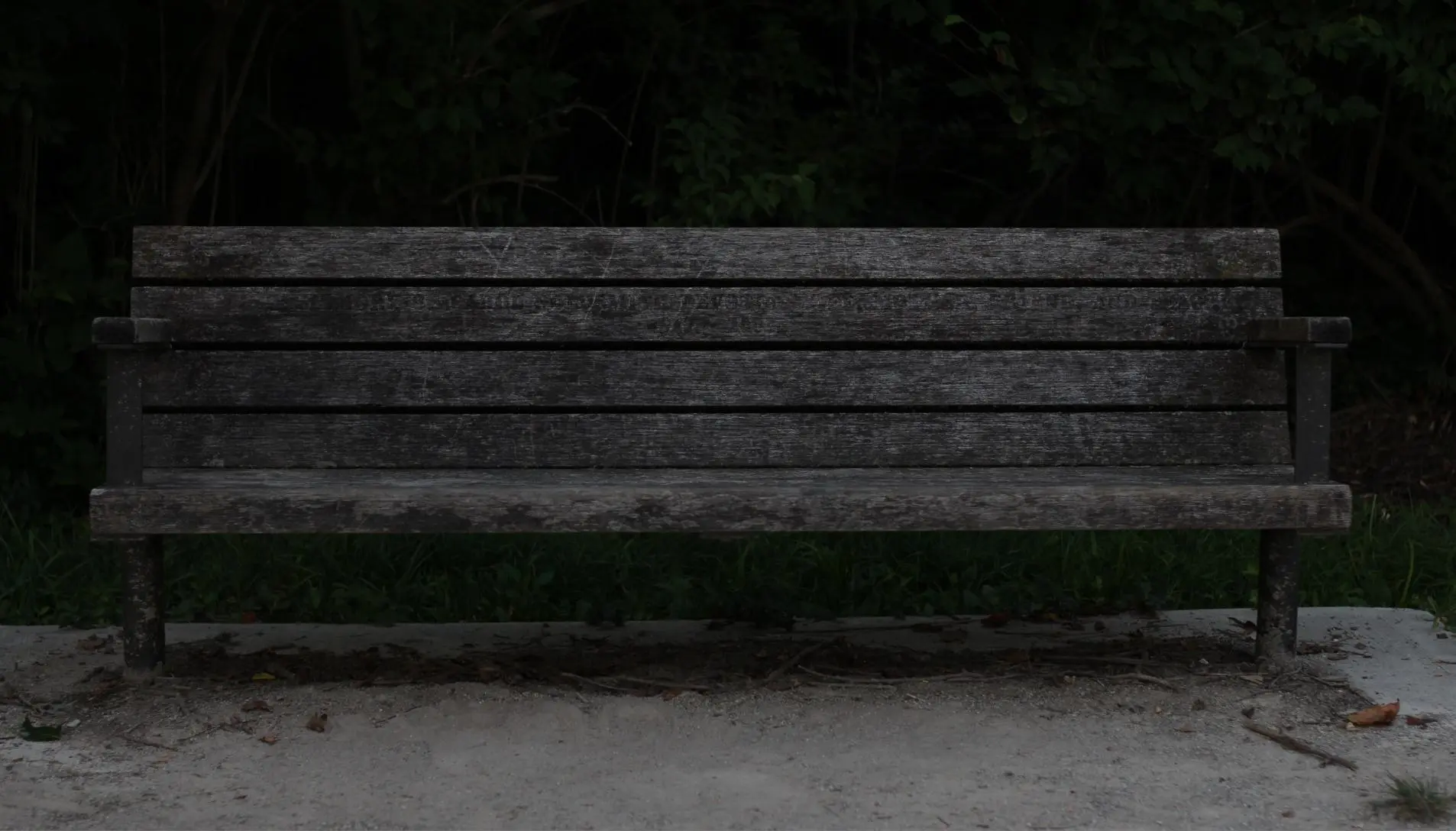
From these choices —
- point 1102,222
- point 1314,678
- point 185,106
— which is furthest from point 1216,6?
point 185,106

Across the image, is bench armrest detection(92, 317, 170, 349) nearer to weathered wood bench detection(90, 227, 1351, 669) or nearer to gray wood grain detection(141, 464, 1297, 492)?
weathered wood bench detection(90, 227, 1351, 669)

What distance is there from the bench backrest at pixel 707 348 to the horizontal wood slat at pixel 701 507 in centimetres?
30

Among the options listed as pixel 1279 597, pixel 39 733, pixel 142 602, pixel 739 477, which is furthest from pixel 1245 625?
pixel 39 733

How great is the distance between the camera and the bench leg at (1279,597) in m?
3.31

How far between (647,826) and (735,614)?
134 centimetres

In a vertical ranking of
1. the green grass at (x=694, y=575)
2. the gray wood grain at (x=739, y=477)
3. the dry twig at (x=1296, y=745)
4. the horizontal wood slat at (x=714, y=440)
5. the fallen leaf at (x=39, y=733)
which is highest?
the horizontal wood slat at (x=714, y=440)

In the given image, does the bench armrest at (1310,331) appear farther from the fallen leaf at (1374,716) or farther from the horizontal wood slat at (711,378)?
the fallen leaf at (1374,716)

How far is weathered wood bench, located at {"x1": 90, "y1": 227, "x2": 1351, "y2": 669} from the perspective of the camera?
3381 millimetres

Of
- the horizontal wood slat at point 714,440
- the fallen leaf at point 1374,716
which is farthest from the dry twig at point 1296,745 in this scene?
the horizontal wood slat at point 714,440

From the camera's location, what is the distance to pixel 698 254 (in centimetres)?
347

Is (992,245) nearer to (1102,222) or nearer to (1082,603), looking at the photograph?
(1082,603)

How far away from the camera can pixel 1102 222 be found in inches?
232

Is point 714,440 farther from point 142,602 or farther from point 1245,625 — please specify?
point 1245,625

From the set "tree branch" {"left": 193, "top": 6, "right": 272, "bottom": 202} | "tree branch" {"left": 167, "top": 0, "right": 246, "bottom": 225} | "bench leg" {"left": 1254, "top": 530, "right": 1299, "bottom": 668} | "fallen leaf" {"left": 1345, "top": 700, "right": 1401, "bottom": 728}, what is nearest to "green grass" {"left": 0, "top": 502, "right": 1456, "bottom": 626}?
"bench leg" {"left": 1254, "top": 530, "right": 1299, "bottom": 668}
